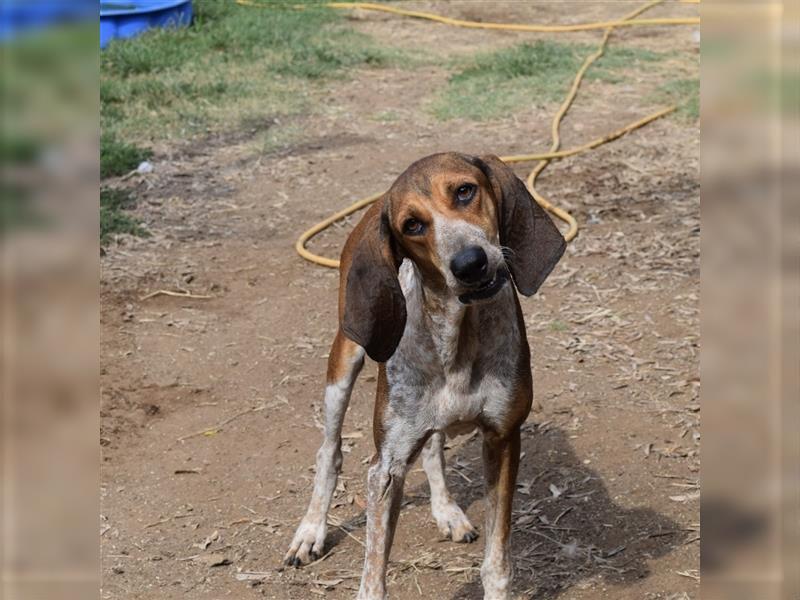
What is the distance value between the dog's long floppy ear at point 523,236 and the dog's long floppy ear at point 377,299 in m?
0.39

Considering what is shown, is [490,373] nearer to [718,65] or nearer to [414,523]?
[414,523]

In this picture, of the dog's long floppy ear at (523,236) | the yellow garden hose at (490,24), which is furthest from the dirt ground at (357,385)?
the yellow garden hose at (490,24)

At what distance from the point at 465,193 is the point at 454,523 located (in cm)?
178

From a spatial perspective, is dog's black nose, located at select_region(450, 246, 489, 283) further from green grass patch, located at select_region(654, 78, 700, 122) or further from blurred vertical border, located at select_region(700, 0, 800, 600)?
green grass patch, located at select_region(654, 78, 700, 122)

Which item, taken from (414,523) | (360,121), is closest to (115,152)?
(360,121)

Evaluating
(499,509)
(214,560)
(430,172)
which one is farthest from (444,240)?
(214,560)

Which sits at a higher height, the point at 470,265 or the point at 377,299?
the point at 470,265

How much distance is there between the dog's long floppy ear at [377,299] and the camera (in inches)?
149

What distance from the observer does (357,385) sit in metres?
6.30

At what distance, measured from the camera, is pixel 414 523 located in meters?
5.08

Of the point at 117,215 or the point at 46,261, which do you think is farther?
the point at 117,215

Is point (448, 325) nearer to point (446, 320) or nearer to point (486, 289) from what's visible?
point (446, 320)

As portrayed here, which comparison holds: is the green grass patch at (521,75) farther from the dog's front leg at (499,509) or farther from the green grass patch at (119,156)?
the dog's front leg at (499,509)

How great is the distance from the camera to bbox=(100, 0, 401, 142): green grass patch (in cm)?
1102
